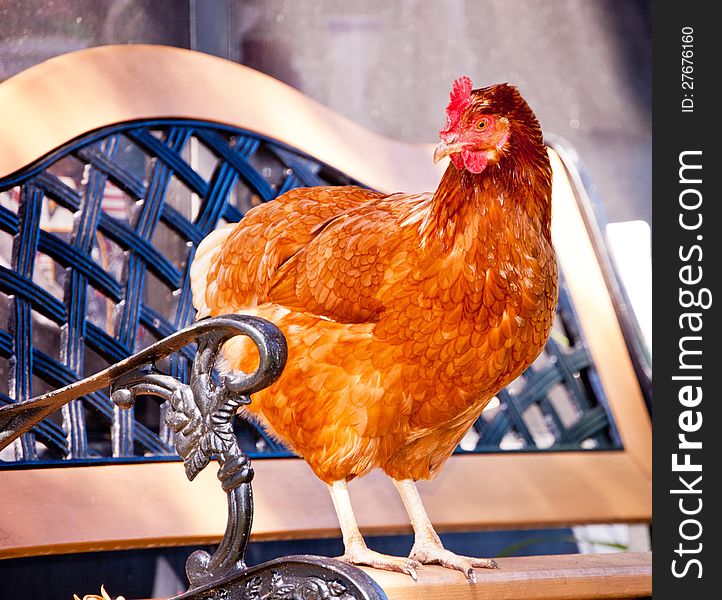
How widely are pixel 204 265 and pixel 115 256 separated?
0.76ft

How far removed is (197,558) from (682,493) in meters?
0.93

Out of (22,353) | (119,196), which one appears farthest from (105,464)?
(119,196)

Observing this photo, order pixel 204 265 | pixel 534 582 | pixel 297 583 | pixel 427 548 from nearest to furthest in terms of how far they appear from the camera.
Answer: pixel 297 583 → pixel 534 582 → pixel 427 548 → pixel 204 265

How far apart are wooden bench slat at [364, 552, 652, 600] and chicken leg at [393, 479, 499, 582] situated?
0.01m

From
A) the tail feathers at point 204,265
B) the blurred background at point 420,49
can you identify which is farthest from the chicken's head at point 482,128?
the blurred background at point 420,49

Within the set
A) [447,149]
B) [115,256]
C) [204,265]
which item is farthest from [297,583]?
[115,256]

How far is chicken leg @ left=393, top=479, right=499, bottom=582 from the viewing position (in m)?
1.25

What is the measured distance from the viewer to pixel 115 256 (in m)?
1.64

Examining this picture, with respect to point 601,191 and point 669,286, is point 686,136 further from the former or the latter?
point 601,191

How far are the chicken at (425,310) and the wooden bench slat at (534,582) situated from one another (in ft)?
0.09

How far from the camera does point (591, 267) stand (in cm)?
199

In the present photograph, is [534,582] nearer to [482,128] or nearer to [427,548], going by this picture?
[427,548]

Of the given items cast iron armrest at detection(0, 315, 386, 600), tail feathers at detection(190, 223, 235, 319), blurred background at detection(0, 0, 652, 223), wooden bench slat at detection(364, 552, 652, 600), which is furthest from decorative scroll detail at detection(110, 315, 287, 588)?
blurred background at detection(0, 0, 652, 223)

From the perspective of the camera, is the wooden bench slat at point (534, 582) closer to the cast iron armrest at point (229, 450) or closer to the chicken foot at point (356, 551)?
the chicken foot at point (356, 551)
